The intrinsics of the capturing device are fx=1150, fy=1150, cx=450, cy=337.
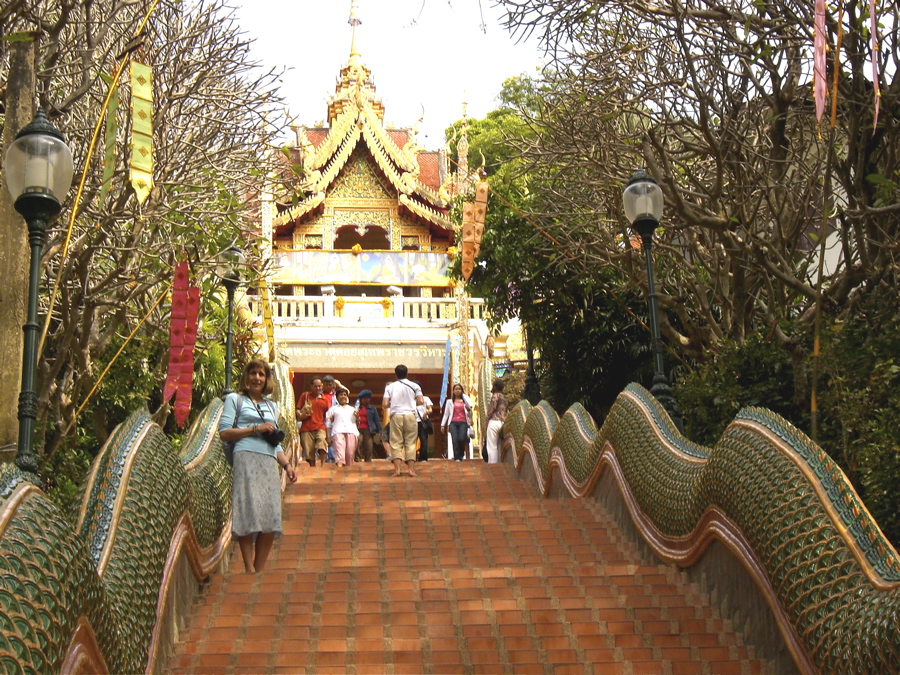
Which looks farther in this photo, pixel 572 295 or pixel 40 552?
pixel 572 295

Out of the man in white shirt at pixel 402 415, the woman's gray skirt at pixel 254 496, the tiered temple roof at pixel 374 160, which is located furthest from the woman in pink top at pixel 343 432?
the tiered temple roof at pixel 374 160

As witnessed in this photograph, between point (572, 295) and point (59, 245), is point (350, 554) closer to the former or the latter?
point (59, 245)

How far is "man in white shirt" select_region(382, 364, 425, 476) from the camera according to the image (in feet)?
40.5

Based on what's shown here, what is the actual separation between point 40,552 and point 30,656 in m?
0.45

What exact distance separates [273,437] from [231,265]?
17.2 ft

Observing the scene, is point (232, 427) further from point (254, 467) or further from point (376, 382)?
point (376, 382)

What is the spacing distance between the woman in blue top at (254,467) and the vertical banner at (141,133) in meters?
2.18

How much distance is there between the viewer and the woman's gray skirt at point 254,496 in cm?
678

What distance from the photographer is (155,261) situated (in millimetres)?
11086

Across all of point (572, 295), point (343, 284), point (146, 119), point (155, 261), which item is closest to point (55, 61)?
point (146, 119)

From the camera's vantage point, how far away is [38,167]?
19.2 ft

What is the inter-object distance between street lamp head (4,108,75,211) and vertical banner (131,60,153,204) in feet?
7.81

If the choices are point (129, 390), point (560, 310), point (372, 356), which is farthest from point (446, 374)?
point (129, 390)

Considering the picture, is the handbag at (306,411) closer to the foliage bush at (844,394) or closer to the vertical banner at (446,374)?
the foliage bush at (844,394)
